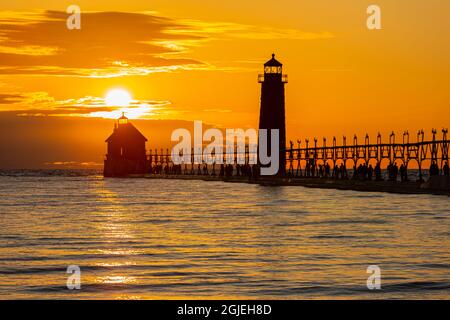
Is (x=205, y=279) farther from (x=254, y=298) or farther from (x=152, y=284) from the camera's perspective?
(x=254, y=298)

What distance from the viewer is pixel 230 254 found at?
21.3m

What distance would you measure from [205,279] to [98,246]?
7794 mm

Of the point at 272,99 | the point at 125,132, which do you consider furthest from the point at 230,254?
the point at 125,132

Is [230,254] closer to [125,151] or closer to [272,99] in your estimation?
[272,99]

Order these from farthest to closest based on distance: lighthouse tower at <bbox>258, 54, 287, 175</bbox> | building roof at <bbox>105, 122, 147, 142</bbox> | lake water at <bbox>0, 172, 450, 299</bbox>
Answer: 1. building roof at <bbox>105, 122, 147, 142</bbox>
2. lighthouse tower at <bbox>258, 54, 287, 175</bbox>
3. lake water at <bbox>0, 172, 450, 299</bbox>

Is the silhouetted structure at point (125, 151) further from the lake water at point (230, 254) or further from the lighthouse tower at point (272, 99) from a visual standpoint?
the lake water at point (230, 254)

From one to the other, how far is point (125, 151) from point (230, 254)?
125482 mm

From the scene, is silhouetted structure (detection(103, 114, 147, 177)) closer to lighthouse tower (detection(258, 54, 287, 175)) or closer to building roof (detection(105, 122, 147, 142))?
building roof (detection(105, 122, 147, 142))

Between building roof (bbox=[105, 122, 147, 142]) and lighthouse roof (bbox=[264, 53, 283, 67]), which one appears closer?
lighthouse roof (bbox=[264, 53, 283, 67])

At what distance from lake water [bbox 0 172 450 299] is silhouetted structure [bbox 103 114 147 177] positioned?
106m

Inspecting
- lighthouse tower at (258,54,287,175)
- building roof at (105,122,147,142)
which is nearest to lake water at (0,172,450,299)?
lighthouse tower at (258,54,287,175)

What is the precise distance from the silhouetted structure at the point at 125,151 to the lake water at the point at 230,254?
10621 centimetres

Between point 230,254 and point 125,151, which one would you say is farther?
point 125,151

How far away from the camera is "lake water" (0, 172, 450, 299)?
1574cm
